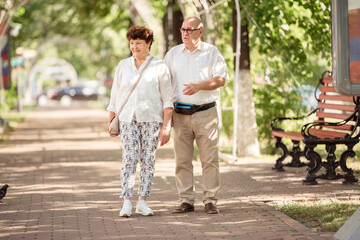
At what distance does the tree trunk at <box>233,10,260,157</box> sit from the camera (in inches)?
524

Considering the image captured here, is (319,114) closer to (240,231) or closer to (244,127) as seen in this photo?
(244,127)

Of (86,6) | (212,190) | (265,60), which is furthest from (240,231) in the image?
(86,6)

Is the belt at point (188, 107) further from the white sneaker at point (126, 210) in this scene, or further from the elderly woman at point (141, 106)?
the white sneaker at point (126, 210)

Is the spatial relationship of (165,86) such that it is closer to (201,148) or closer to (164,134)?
(164,134)

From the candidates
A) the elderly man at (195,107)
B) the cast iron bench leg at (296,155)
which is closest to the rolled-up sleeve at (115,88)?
the elderly man at (195,107)

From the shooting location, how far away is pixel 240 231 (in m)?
6.51

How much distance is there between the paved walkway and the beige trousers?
26 cm

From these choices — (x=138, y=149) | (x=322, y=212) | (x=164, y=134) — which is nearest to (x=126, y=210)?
(x=138, y=149)

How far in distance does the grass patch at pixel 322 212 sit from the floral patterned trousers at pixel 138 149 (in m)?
1.42

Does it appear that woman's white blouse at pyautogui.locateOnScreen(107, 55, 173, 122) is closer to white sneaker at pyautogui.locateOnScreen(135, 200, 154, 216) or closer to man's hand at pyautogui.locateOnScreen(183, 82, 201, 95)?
man's hand at pyautogui.locateOnScreen(183, 82, 201, 95)

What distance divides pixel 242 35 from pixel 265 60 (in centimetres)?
107

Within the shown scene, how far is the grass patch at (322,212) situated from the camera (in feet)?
21.8

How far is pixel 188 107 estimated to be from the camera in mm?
7398

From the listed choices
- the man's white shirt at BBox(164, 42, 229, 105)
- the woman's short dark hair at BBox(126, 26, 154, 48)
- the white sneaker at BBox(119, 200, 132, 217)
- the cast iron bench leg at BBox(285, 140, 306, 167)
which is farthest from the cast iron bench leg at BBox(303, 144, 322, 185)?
the woman's short dark hair at BBox(126, 26, 154, 48)
